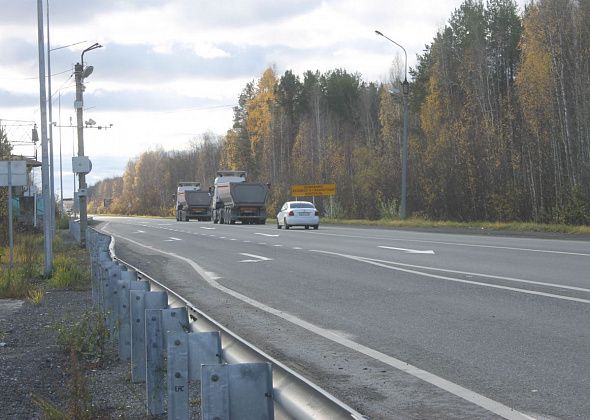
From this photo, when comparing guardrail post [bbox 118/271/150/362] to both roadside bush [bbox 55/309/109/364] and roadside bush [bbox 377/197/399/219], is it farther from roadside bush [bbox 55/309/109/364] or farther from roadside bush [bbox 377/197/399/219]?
roadside bush [bbox 377/197/399/219]

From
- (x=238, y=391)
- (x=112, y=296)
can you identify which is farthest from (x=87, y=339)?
(x=238, y=391)

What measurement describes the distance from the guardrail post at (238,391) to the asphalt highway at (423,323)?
2.33 m

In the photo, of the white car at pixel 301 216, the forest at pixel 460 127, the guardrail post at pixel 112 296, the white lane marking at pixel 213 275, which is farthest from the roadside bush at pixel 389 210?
the guardrail post at pixel 112 296

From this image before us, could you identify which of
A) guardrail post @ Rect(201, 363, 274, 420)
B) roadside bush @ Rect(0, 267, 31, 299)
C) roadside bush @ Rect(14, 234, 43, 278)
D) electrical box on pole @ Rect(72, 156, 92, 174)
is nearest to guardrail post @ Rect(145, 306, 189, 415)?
guardrail post @ Rect(201, 363, 274, 420)

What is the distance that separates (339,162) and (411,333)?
7416cm

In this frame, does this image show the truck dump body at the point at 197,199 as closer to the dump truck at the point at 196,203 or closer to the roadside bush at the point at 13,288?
the dump truck at the point at 196,203

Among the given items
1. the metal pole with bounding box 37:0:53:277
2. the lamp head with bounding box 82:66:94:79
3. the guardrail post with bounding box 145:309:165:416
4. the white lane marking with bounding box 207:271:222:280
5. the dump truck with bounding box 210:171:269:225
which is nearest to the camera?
the guardrail post with bounding box 145:309:165:416

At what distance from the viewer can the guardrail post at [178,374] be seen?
4324 millimetres

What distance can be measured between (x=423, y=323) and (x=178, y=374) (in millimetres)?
5329

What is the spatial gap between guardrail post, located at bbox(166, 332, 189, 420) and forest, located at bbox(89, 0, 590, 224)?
32466mm

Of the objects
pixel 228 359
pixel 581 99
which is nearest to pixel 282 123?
pixel 581 99

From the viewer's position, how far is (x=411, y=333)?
28.4 feet

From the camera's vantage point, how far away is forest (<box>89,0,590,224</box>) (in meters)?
41.0

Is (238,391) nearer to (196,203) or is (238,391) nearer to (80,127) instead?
(80,127)
